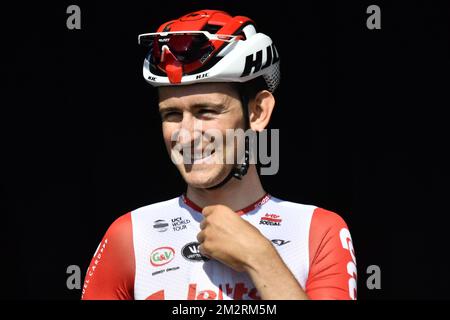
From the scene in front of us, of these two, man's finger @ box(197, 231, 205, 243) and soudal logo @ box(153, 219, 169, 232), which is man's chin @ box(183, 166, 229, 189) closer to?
man's finger @ box(197, 231, 205, 243)

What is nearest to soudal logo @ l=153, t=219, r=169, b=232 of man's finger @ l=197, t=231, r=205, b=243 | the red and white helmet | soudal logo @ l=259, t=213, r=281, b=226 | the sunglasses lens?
man's finger @ l=197, t=231, r=205, b=243

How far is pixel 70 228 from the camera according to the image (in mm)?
7895

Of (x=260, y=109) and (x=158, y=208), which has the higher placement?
(x=260, y=109)

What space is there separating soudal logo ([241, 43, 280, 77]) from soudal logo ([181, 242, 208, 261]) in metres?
0.86

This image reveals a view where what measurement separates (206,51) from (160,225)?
91 centimetres

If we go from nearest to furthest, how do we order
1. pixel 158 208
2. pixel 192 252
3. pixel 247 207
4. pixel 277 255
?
pixel 277 255 → pixel 192 252 → pixel 247 207 → pixel 158 208

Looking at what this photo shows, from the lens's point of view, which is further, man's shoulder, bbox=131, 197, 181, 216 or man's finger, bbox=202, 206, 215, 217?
man's shoulder, bbox=131, 197, 181, 216

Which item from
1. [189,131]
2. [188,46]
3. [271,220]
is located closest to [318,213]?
[271,220]

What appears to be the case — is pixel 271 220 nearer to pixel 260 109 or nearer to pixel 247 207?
pixel 247 207

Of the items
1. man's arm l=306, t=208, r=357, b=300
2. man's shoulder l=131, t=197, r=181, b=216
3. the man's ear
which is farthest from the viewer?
man's shoulder l=131, t=197, r=181, b=216

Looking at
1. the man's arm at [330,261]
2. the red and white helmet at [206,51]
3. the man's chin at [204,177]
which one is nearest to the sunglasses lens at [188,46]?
the red and white helmet at [206,51]

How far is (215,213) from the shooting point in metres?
5.30

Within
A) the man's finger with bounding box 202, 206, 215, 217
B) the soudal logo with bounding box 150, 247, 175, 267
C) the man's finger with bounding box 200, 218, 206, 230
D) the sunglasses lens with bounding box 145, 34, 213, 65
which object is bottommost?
the soudal logo with bounding box 150, 247, 175, 267

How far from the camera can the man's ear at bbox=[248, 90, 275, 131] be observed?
5574 millimetres
